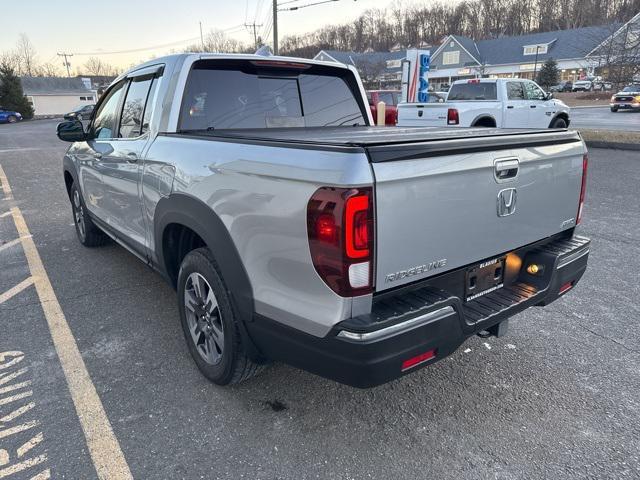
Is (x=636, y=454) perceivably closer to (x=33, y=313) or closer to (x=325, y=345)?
(x=325, y=345)

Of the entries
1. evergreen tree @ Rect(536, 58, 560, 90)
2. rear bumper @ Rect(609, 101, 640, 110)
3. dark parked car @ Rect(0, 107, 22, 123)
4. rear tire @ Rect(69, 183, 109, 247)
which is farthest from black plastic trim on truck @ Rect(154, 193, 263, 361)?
evergreen tree @ Rect(536, 58, 560, 90)

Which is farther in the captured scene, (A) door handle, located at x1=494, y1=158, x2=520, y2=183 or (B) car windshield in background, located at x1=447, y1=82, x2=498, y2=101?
(B) car windshield in background, located at x1=447, y1=82, x2=498, y2=101

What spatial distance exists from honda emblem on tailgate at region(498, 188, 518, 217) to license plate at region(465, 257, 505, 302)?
10.6 inches

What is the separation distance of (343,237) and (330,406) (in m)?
1.31

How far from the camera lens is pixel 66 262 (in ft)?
16.9

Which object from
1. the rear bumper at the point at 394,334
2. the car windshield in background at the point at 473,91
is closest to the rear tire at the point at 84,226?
the rear bumper at the point at 394,334

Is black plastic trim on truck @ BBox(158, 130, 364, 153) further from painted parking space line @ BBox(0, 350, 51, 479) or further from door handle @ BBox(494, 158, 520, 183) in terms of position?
painted parking space line @ BBox(0, 350, 51, 479)

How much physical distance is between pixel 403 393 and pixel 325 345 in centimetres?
107

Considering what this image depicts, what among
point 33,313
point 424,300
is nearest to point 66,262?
point 33,313

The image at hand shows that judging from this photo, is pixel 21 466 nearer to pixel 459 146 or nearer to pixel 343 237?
pixel 343 237

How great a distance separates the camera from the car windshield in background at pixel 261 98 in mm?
3314

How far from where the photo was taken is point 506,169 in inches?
92.4

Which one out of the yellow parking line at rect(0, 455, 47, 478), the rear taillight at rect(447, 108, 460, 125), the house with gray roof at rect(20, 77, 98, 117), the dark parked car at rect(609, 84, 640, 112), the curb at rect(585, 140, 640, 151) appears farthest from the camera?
the house with gray roof at rect(20, 77, 98, 117)

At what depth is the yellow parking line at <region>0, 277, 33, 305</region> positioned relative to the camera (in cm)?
420
